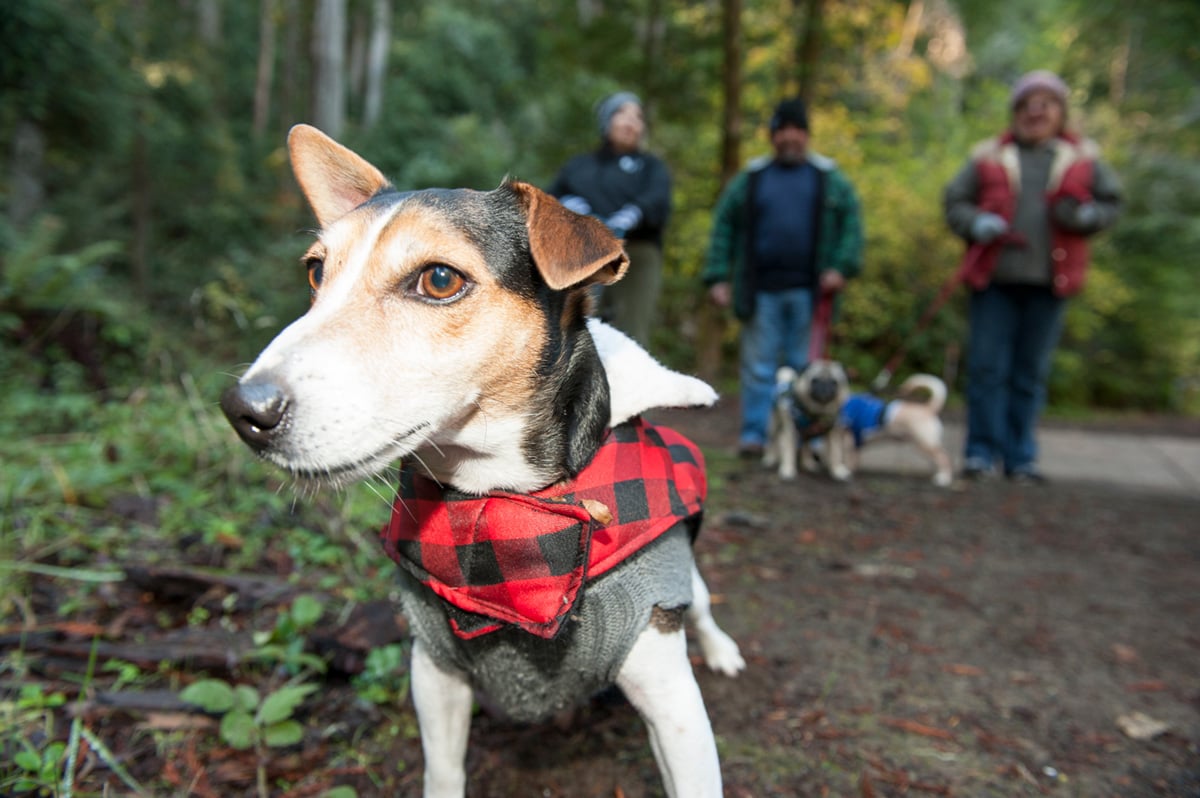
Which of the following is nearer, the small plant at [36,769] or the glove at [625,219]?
the small plant at [36,769]

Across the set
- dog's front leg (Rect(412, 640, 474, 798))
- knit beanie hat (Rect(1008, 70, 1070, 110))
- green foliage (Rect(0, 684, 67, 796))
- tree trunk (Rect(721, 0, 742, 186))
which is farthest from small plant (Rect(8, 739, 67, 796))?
tree trunk (Rect(721, 0, 742, 186))

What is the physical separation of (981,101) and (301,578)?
70.6 feet

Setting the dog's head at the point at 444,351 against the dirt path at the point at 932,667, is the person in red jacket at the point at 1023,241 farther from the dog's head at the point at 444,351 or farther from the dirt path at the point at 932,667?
the dog's head at the point at 444,351

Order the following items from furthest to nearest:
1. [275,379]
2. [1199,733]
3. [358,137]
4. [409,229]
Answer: [358,137] → [1199,733] → [409,229] → [275,379]

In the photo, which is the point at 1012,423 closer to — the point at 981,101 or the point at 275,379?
the point at 275,379

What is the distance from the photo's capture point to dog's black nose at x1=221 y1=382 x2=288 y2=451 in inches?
42.1

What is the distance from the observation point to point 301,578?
279cm

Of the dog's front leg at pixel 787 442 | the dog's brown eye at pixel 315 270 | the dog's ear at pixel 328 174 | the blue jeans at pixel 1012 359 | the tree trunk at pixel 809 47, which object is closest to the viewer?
the dog's brown eye at pixel 315 270

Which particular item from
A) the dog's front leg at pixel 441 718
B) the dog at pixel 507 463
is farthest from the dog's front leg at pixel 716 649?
the dog's front leg at pixel 441 718

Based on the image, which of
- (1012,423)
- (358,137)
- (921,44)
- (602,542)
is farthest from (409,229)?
(921,44)

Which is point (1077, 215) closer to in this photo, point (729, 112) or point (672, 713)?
point (729, 112)

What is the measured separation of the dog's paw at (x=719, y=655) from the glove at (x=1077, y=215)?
4.33 meters

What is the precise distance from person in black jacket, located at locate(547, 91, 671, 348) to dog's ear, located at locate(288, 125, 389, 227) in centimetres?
312

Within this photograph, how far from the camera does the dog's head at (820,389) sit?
5265 mm
